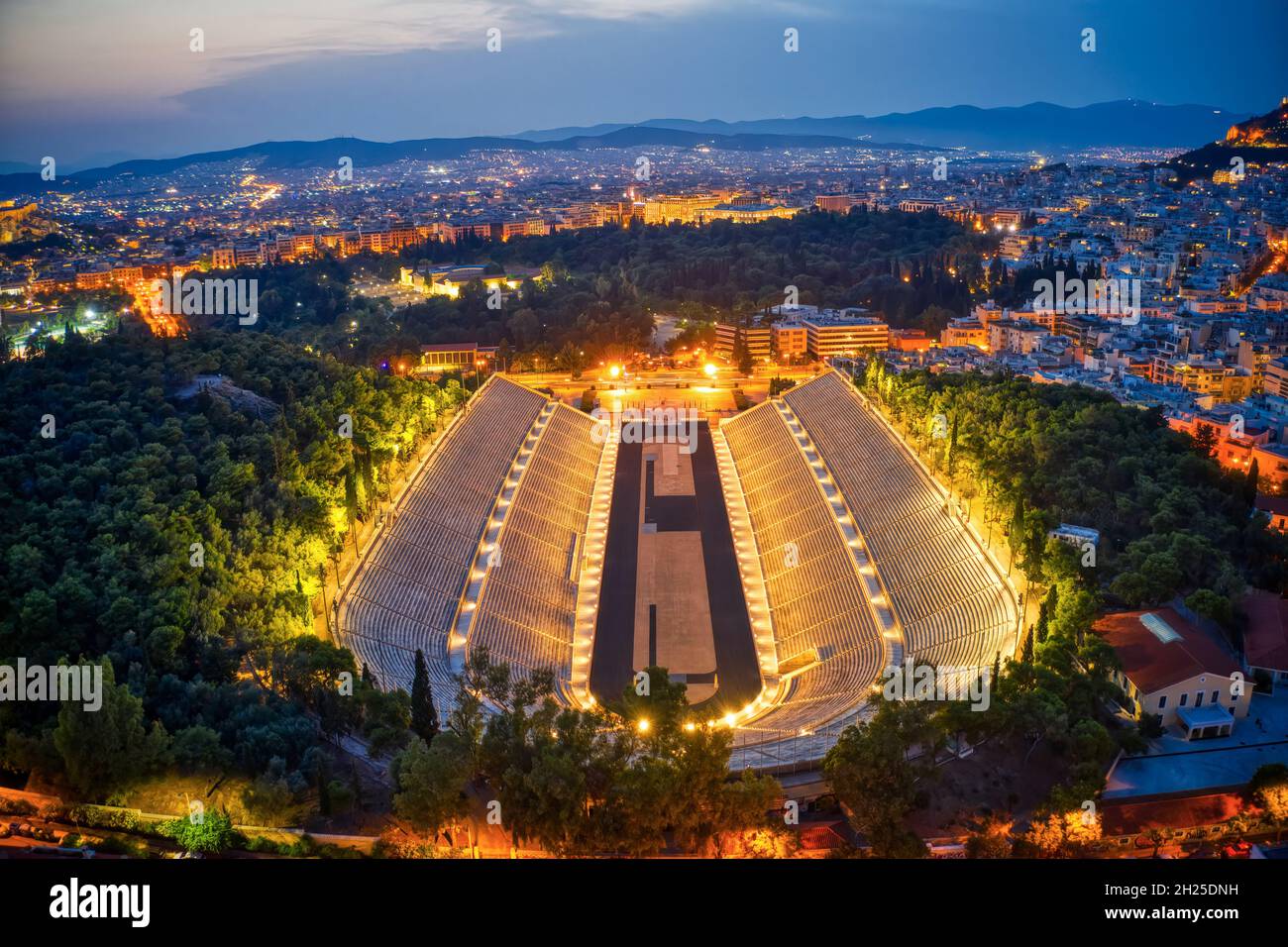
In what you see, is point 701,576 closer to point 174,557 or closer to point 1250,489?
point 174,557

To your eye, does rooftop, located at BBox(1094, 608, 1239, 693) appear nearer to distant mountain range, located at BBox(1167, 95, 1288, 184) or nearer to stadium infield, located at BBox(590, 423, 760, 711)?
stadium infield, located at BBox(590, 423, 760, 711)

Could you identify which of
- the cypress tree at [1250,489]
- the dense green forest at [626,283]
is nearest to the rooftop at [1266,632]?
the cypress tree at [1250,489]

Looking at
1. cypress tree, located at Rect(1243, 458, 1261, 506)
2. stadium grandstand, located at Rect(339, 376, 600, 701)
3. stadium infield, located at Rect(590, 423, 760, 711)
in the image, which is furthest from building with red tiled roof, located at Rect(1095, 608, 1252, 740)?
stadium grandstand, located at Rect(339, 376, 600, 701)

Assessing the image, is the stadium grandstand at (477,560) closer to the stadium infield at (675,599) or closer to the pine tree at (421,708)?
the stadium infield at (675,599)

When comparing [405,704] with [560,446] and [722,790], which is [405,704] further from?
[560,446]

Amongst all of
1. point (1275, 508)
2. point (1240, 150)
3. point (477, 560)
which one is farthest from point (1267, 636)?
point (1240, 150)

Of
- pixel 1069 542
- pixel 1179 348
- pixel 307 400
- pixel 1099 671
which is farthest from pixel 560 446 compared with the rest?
pixel 1179 348
